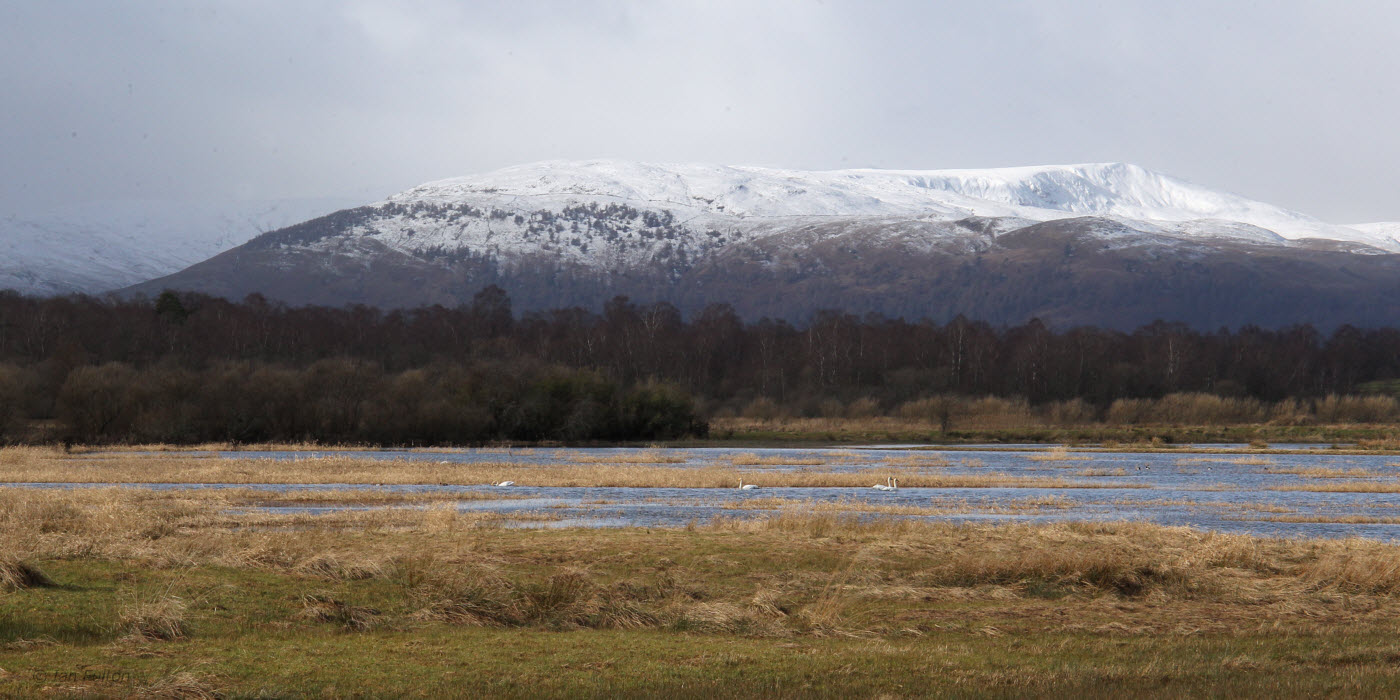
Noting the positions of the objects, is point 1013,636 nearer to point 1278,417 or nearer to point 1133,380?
point 1278,417

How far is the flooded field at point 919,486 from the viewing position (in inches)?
1581

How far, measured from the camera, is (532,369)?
104750 mm

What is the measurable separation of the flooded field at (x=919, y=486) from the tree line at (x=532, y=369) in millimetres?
15313

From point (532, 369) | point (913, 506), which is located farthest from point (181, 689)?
point (532, 369)

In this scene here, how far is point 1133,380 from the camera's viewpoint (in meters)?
142

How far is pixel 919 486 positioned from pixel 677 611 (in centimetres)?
3432

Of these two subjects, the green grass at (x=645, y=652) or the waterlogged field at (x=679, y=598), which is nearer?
the green grass at (x=645, y=652)

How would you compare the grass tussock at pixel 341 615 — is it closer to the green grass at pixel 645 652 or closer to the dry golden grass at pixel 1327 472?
the green grass at pixel 645 652

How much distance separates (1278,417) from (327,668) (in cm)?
12313

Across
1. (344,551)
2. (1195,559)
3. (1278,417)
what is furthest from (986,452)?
(344,551)

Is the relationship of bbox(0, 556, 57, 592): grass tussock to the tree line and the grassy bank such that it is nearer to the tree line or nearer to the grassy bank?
the tree line

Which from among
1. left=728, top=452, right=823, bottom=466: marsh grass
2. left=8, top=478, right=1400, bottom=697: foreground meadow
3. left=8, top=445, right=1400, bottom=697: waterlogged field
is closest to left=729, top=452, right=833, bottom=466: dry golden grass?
left=728, top=452, right=823, bottom=466: marsh grass

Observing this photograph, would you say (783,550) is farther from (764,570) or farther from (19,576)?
(19,576)

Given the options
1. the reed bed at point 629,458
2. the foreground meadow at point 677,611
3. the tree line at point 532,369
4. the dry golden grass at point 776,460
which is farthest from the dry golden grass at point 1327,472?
the tree line at point 532,369
